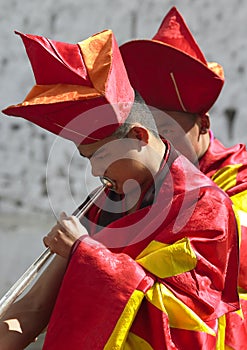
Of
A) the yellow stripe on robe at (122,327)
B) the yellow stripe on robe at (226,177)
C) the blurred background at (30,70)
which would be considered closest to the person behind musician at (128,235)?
the yellow stripe on robe at (122,327)

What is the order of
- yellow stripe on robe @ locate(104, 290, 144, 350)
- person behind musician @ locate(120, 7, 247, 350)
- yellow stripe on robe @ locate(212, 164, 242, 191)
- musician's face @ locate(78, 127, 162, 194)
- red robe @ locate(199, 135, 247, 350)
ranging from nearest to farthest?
yellow stripe on robe @ locate(104, 290, 144, 350)
musician's face @ locate(78, 127, 162, 194)
red robe @ locate(199, 135, 247, 350)
yellow stripe on robe @ locate(212, 164, 242, 191)
person behind musician @ locate(120, 7, 247, 350)

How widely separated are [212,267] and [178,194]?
0.63 ft

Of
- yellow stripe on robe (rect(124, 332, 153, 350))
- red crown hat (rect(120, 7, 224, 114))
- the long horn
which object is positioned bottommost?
yellow stripe on robe (rect(124, 332, 153, 350))

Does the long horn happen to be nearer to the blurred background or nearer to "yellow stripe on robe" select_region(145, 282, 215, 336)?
"yellow stripe on robe" select_region(145, 282, 215, 336)

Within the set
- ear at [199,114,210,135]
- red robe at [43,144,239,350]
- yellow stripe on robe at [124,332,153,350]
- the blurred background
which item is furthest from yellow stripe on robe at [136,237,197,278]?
the blurred background

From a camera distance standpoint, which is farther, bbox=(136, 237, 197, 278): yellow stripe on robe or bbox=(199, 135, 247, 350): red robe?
bbox=(199, 135, 247, 350): red robe

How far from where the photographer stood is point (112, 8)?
512 centimetres

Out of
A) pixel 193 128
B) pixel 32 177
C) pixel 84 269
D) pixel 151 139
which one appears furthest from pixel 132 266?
pixel 32 177

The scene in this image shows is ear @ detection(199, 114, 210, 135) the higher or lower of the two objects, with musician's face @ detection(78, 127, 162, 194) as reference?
lower

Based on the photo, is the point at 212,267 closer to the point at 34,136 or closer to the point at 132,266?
the point at 132,266

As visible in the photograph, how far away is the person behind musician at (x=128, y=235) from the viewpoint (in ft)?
6.79

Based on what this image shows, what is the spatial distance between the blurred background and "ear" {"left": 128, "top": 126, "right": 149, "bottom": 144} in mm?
2792

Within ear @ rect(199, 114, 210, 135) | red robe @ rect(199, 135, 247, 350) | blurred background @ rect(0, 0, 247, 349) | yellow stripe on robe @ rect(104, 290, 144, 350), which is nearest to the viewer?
yellow stripe on robe @ rect(104, 290, 144, 350)

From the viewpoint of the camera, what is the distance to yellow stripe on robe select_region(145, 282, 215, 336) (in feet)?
6.77
